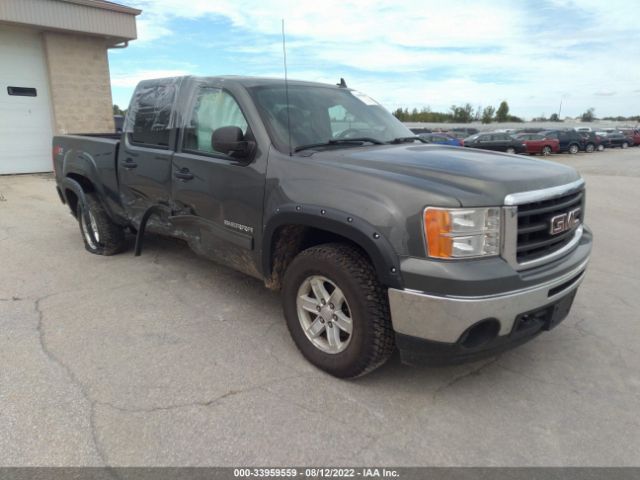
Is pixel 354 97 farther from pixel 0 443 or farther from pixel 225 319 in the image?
pixel 0 443

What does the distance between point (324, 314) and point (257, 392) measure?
63 centimetres

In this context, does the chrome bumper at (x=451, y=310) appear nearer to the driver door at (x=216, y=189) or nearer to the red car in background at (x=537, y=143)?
the driver door at (x=216, y=189)

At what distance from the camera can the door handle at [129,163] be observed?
4.71m

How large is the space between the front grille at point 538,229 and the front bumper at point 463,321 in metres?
0.18

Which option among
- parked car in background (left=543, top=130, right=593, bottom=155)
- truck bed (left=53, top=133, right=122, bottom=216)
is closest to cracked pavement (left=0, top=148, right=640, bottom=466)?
truck bed (left=53, top=133, right=122, bottom=216)

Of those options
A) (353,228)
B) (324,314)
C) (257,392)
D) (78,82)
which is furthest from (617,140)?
(257,392)

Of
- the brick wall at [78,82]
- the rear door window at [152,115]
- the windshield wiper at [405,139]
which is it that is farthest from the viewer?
the brick wall at [78,82]

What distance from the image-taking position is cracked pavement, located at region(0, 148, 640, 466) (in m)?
2.48

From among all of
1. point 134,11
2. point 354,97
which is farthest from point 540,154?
point 354,97

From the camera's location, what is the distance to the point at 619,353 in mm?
3533

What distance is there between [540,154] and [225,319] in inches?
1219

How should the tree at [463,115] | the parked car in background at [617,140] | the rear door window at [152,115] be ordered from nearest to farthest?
the rear door window at [152,115] → the parked car in background at [617,140] → the tree at [463,115]

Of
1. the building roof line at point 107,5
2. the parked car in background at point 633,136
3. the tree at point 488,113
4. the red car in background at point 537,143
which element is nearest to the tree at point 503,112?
the tree at point 488,113

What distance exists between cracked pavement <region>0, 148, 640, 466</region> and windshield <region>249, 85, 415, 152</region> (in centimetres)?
153
